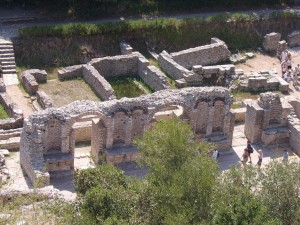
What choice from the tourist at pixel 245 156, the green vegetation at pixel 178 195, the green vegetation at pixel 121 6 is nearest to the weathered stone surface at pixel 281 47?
the green vegetation at pixel 121 6

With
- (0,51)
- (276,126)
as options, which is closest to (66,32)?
(0,51)

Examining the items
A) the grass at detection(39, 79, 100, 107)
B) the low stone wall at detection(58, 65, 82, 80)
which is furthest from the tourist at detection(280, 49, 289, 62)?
the low stone wall at detection(58, 65, 82, 80)

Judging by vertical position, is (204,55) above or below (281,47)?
above

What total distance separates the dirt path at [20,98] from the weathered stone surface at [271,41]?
1619cm

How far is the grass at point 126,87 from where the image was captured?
36781 millimetres

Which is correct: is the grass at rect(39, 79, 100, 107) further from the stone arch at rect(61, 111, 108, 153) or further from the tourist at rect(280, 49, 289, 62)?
the tourist at rect(280, 49, 289, 62)

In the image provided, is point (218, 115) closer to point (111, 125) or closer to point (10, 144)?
point (111, 125)

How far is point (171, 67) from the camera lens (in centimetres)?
3875

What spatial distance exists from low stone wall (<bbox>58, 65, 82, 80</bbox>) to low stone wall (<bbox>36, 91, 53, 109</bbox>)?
2.98 meters

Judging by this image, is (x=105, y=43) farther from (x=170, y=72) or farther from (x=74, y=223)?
(x=74, y=223)

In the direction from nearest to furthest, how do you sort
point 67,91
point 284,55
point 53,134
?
point 53,134, point 67,91, point 284,55

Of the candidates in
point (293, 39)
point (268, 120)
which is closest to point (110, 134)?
point (268, 120)

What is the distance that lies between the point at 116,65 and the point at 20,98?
6110 mm

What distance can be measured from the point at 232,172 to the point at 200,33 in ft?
67.3
